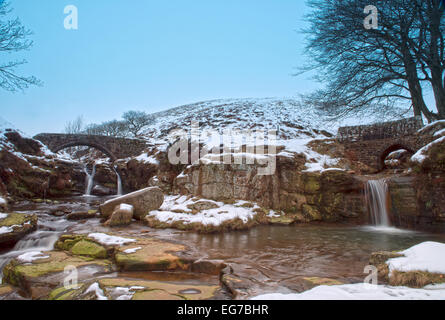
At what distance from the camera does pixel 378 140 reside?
43.5 ft

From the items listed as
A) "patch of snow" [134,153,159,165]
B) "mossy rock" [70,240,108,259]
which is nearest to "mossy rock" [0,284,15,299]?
"mossy rock" [70,240,108,259]

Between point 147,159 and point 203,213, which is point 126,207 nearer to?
point 203,213

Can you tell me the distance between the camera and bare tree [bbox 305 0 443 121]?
9.37m

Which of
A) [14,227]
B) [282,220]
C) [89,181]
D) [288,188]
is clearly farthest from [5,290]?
[89,181]

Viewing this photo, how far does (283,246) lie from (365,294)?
3845 millimetres

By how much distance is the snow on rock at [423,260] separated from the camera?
2.72 meters

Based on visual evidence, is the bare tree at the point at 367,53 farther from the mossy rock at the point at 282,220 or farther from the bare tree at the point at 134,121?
the bare tree at the point at 134,121

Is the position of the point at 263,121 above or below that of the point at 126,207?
above

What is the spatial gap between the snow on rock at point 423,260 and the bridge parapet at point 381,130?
1147cm

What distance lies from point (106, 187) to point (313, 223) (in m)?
17.7

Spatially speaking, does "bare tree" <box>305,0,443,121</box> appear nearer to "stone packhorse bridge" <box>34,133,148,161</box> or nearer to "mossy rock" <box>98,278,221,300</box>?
"mossy rock" <box>98,278,221,300</box>

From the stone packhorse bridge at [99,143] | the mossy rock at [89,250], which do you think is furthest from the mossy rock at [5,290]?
the stone packhorse bridge at [99,143]
